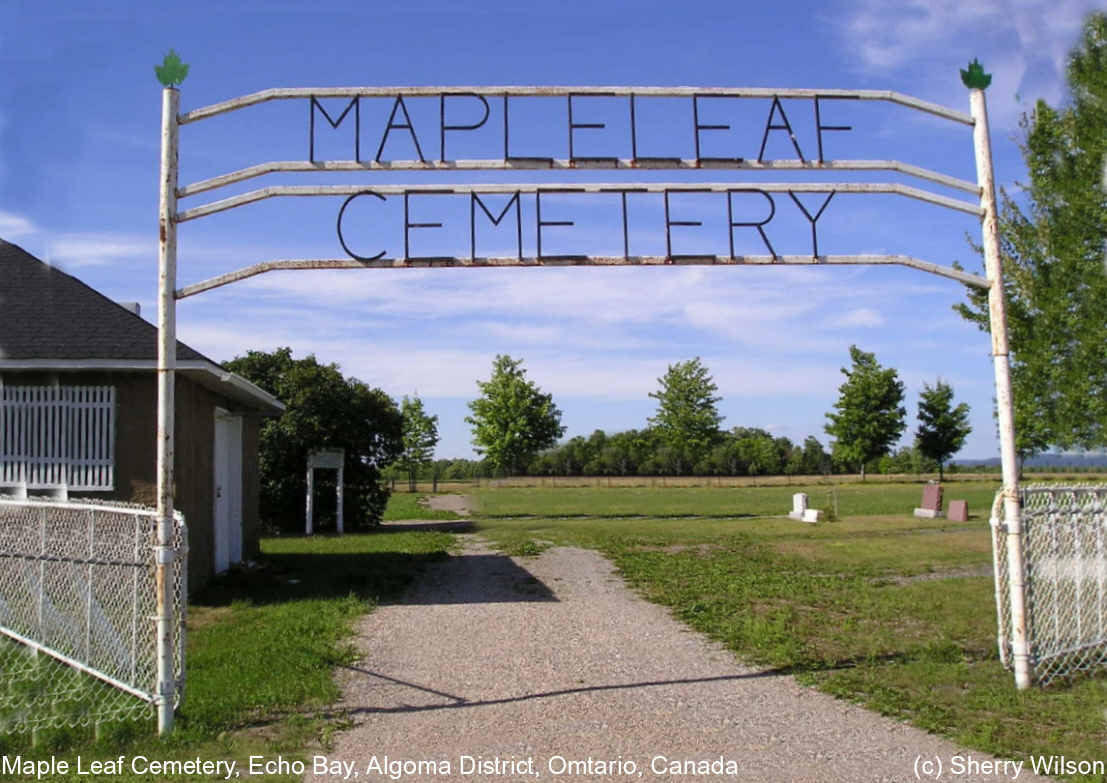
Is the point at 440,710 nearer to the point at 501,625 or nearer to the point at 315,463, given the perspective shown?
the point at 501,625

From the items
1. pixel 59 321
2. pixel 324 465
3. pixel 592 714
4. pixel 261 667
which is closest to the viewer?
pixel 592 714

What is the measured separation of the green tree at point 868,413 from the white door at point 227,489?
5073 cm

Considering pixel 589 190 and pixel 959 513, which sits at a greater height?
pixel 589 190

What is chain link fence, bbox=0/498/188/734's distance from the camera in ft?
20.9

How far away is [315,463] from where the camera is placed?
80.2ft

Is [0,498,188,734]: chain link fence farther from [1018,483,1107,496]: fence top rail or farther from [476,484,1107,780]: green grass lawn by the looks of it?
[1018,483,1107,496]: fence top rail

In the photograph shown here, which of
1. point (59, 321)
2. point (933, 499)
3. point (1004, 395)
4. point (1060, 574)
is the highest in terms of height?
point (59, 321)

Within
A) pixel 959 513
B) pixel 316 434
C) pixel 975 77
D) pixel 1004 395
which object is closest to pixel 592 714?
pixel 1004 395

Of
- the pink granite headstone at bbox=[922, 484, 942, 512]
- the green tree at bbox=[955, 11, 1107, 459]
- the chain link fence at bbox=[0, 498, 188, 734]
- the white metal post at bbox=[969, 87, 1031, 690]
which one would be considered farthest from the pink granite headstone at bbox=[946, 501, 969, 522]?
the chain link fence at bbox=[0, 498, 188, 734]

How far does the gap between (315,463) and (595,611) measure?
49.0ft

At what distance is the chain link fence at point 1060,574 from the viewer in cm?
725

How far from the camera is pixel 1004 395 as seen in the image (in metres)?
7.13

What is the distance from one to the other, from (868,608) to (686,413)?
246ft

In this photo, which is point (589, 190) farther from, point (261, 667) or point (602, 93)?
point (261, 667)
